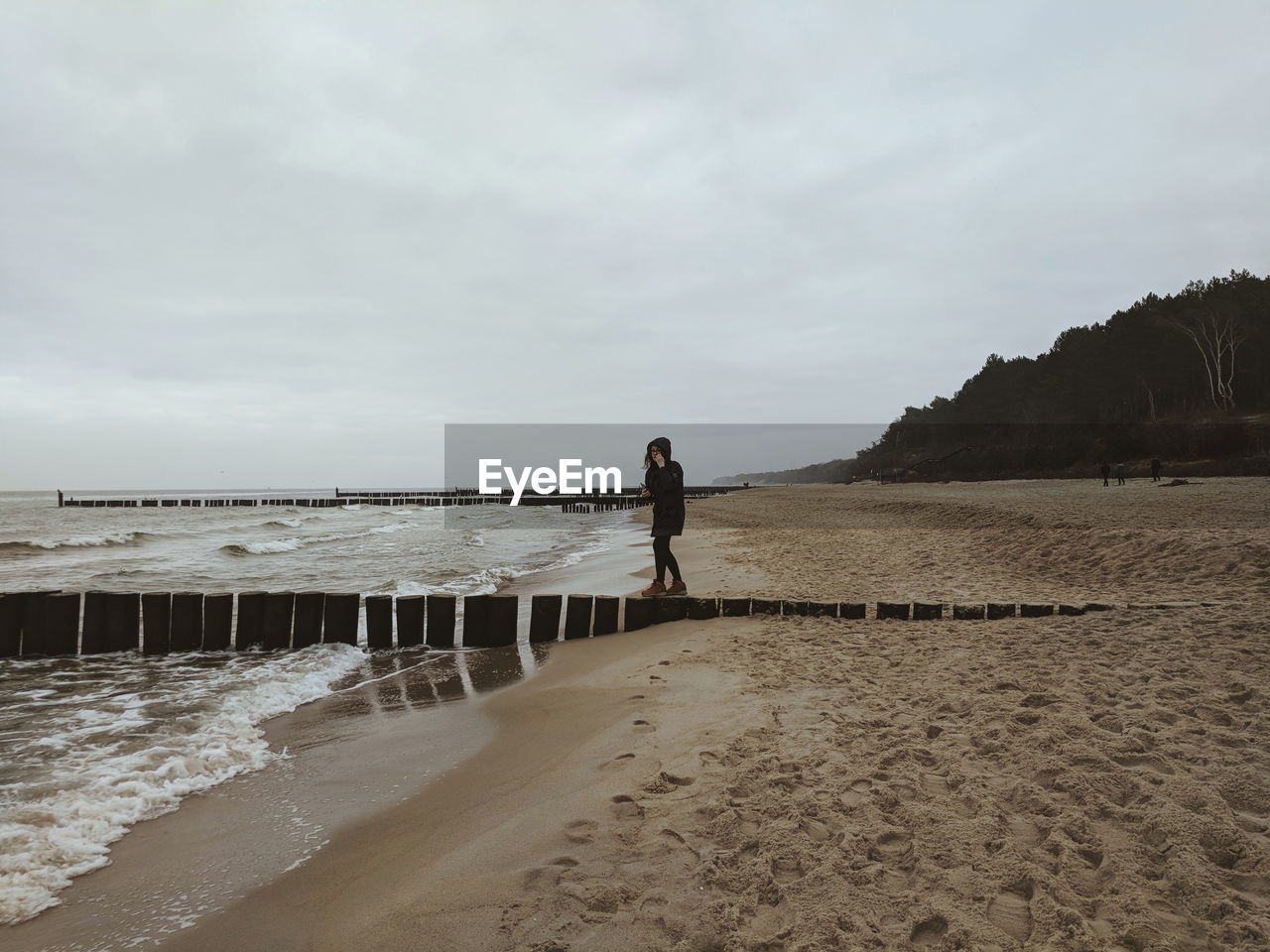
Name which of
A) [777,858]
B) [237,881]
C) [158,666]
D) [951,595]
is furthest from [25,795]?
[951,595]

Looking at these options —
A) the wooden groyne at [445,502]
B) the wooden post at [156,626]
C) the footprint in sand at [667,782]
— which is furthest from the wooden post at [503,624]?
the wooden groyne at [445,502]

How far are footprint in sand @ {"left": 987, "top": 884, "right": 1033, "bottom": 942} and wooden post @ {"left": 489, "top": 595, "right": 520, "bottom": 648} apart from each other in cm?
606

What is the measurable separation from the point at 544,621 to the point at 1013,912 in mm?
6143

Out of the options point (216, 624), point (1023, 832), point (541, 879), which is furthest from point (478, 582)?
point (1023, 832)

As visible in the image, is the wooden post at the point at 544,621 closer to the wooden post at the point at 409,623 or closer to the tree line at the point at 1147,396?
the wooden post at the point at 409,623

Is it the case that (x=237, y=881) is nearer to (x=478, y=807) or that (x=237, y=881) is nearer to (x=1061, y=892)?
(x=478, y=807)

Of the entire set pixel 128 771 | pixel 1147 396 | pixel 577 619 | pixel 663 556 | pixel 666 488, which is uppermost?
pixel 1147 396

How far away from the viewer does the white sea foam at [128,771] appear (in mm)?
3227

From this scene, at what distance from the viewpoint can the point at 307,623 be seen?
7.89m

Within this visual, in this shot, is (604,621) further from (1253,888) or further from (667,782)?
(1253,888)

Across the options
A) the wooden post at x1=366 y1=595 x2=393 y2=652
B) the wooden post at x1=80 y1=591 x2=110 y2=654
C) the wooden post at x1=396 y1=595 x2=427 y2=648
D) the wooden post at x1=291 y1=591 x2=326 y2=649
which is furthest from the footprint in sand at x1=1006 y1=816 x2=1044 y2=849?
the wooden post at x1=80 y1=591 x2=110 y2=654

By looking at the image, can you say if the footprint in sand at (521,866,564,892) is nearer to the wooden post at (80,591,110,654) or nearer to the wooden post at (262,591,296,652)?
the wooden post at (262,591,296,652)

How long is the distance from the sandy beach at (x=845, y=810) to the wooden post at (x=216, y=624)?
3.96 metres

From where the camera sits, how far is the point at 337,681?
262 inches
